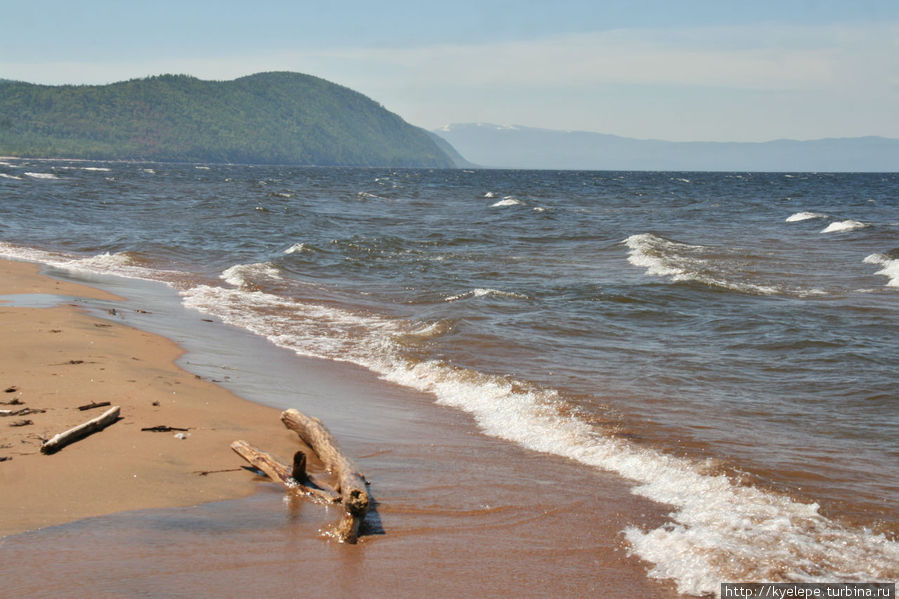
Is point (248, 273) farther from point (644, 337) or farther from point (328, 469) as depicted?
point (328, 469)

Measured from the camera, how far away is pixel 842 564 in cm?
483

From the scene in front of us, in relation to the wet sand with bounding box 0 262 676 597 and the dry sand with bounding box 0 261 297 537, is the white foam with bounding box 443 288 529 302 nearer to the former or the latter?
the dry sand with bounding box 0 261 297 537

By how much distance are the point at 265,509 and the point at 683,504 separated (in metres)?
3.06

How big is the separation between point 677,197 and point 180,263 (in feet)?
145

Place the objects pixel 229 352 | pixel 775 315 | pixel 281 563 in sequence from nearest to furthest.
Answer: pixel 281 563, pixel 229 352, pixel 775 315

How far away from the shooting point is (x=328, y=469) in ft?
20.2

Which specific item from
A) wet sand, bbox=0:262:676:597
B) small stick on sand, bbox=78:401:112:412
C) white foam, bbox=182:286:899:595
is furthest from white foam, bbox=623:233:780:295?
small stick on sand, bbox=78:401:112:412

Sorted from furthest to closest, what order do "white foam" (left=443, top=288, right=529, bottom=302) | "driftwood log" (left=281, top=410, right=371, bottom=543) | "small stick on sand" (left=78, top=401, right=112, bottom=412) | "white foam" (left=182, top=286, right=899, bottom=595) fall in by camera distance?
"white foam" (left=443, top=288, right=529, bottom=302)
"small stick on sand" (left=78, top=401, right=112, bottom=412)
"driftwood log" (left=281, top=410, right=371, bottom=543)
"white foam" (left=182, top=286, right=899, bottom=595)

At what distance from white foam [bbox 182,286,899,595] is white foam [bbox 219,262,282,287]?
275 inches

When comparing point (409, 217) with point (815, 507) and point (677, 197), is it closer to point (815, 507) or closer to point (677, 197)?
point (677, 197)

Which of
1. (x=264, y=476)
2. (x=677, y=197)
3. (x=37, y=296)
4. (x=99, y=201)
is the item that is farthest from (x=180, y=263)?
(x=677, y=197)

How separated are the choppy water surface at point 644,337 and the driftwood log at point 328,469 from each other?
189 cm

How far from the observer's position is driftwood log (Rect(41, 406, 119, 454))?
5680 mm

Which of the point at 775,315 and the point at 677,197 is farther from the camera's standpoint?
the point at 677,197
